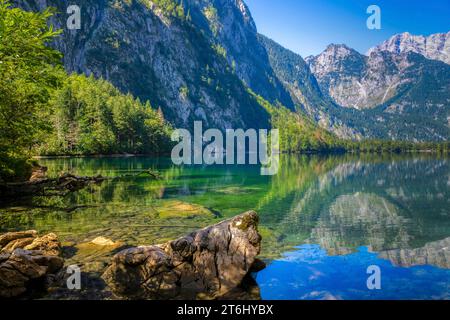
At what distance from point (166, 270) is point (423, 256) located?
16156 millimetres

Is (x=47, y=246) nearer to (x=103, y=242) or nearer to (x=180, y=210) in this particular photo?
(x=103, y=242)

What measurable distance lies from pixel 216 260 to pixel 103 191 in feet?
106

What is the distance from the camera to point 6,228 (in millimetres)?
24453

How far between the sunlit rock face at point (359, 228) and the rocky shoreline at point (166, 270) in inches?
336

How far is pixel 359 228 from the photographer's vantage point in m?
30.3

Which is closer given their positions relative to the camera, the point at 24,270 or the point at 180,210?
the point at 24,270

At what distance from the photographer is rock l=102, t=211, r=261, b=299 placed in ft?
47.7

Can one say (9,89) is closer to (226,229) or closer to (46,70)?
(46,70)

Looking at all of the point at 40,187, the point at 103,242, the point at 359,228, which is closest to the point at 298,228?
the point at 359,228

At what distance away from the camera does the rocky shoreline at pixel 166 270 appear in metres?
14.0

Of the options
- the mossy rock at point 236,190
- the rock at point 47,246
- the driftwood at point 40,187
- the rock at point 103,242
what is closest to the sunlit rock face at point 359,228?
the mossy rock at point 236,190

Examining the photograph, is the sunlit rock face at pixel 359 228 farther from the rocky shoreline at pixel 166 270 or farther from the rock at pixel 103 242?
the rock at pixel 103 242

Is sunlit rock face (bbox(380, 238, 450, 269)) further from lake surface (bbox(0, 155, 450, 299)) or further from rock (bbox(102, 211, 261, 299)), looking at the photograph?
rock (bbox(102, 211, 261, 299))

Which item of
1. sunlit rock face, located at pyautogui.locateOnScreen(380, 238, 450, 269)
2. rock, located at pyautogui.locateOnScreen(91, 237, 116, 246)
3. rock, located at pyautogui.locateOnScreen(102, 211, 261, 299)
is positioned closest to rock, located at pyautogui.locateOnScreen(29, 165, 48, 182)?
rock, located at pyautogui.locateOnScreen(91, 237, 116, 246)
